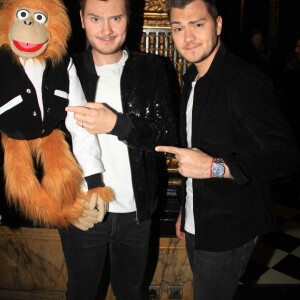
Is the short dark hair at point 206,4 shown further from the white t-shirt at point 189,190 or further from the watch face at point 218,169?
the watch face at point 218,169

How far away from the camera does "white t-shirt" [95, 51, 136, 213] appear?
149cm

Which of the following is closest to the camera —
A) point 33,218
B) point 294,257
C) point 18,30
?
point 18,30

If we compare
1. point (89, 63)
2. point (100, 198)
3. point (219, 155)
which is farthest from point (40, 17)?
point (219, 155)

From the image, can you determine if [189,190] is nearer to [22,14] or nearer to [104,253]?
[104,253]

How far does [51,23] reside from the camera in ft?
4.52

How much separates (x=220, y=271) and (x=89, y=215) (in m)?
0.50

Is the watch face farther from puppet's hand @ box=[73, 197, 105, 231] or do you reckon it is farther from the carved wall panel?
the carved wall panel

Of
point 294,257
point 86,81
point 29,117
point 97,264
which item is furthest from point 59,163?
point 294,257

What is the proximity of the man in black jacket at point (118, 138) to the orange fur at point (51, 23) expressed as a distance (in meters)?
0.09

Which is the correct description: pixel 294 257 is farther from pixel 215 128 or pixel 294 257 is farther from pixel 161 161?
pixel 215 128

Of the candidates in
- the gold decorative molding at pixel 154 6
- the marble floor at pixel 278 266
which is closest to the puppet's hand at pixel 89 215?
the gold decorative molding at pixel 154 6

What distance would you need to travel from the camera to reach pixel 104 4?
1.40 meters

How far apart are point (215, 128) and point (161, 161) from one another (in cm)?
90

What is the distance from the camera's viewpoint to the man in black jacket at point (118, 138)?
56.2 inches
